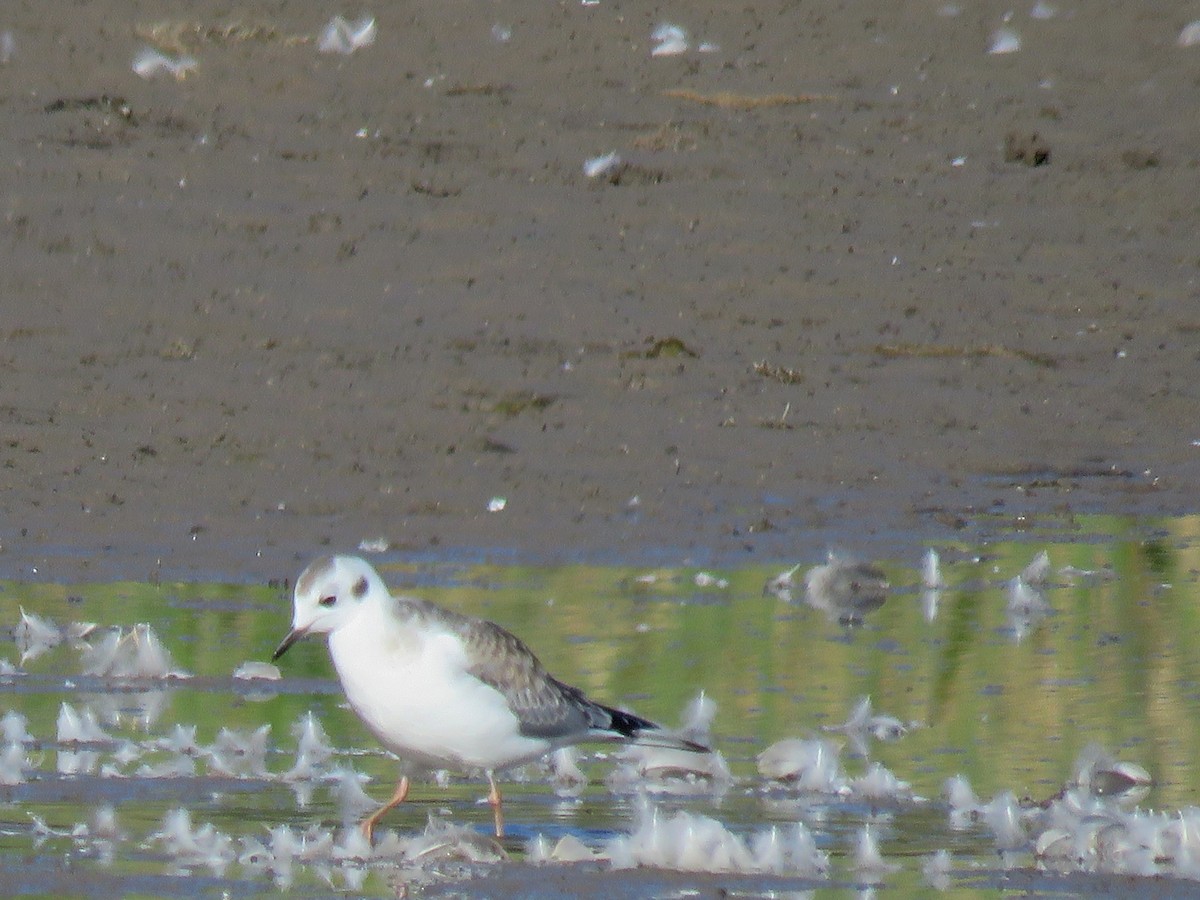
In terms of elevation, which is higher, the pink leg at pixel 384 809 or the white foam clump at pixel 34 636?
the white foam clump at pixel 34 636

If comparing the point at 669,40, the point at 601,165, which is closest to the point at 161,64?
the point at 601,165

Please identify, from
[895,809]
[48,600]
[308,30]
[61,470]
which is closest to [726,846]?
[895,809]

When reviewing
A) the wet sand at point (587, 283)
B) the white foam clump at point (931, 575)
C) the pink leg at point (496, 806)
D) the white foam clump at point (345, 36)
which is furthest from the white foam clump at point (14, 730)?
the white foam clump at point (345, 36)

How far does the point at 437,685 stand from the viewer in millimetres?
6297

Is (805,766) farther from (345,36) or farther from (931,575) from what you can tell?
(345,36)

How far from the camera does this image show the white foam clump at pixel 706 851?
5.57 metres

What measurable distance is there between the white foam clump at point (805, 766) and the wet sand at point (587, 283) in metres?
2.72

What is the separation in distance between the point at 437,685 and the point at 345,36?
8.12m

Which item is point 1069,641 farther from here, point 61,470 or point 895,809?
point 61,470

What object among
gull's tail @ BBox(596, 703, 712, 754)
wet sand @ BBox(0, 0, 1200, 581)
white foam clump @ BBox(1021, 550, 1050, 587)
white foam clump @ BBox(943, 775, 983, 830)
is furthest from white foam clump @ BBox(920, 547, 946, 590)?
white foam clump @ BBox(943, 775, 983, 830)

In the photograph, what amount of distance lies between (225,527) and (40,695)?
207cm

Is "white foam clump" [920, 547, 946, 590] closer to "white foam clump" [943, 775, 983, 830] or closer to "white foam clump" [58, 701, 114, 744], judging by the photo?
"white foam clump" [943, 775, 983, 830]

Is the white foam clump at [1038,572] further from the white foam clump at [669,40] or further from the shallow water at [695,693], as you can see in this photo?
the white foam clump at [669,40]

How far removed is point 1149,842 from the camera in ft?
18.4
